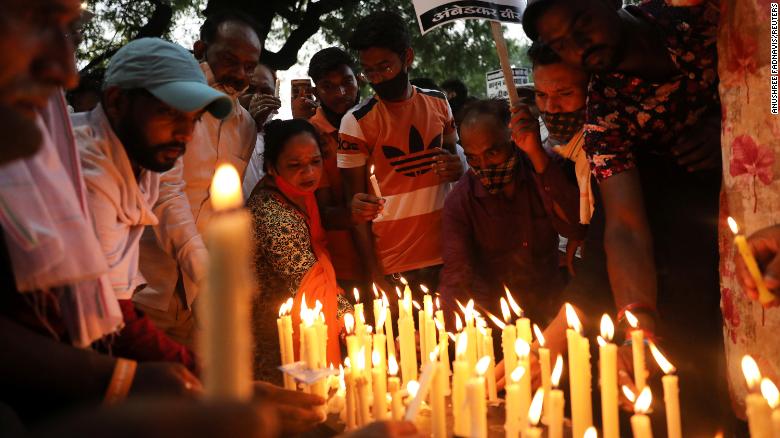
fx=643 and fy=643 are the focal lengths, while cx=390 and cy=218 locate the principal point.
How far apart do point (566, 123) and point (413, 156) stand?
1.23 m

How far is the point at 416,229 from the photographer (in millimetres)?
4277

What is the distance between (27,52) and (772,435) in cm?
152

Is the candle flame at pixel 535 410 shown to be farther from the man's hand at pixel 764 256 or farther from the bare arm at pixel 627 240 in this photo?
the bare arm at pixel 627 240

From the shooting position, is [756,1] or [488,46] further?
[488,46]

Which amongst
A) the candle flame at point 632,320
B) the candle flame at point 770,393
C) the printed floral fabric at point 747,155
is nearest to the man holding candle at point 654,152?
the candle flame at point 632,320

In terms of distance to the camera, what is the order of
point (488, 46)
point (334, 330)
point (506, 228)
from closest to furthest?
point (334, 330) → point (506, 228) → point (488, 46)

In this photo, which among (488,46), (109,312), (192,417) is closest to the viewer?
(192,417)

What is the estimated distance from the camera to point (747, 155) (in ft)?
6.23

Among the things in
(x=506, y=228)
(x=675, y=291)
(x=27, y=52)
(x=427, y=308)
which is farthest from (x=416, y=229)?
(x=27, y=52)

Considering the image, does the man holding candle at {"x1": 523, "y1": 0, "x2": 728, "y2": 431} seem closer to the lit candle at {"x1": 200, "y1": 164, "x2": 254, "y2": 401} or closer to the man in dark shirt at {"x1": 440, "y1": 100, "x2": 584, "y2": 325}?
the man in dark shirt at {"x1": 440, "y1": 100, "x2": 584, "y2": 325}

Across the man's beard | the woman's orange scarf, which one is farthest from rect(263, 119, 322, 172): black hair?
the man's beard

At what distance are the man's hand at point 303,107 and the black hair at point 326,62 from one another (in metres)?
0.17

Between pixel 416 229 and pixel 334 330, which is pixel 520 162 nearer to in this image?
pixel 416 229

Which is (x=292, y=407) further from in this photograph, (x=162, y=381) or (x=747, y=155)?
(x=747, y=155)
